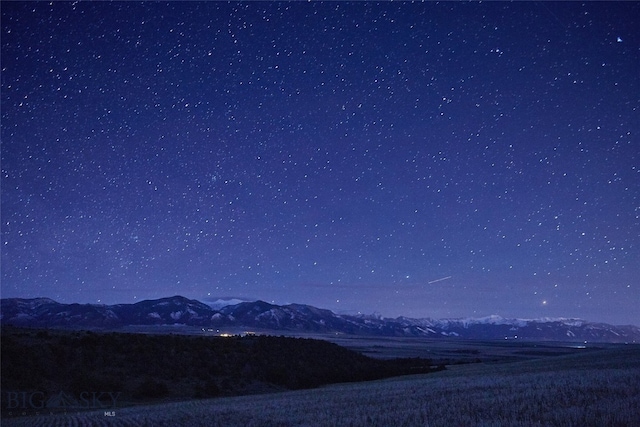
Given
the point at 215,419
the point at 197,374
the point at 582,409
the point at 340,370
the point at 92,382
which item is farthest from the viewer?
the point at 340,370

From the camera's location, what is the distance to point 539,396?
14961 mm

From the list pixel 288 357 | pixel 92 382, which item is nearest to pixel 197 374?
pixel 92 382

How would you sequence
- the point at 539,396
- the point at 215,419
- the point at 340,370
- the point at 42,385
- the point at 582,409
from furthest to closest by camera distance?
the point at 340,370 < the point at 42,385 < the point at 215,419 < the point at 539,396 < the point at 582,409

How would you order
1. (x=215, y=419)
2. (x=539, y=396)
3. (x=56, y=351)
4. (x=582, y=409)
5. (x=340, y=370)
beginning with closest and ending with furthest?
(x=582, y=409), (x=539, y=396), (x=215, y=419), (x=56, y=351), (x=340, y=370)

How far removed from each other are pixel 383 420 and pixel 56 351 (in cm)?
3460

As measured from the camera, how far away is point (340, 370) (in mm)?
52281

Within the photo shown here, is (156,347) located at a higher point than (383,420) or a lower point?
lower

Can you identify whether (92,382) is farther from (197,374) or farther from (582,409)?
(582,409)

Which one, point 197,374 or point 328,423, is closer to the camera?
point 328,423

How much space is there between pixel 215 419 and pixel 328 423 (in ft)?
19.4

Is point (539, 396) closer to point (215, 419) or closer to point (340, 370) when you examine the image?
point (215, 419)

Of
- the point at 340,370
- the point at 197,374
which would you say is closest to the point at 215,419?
the point at 197,374

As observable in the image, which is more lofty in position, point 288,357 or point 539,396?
point 539,396

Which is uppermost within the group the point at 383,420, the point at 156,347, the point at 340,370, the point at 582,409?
the point at 582,409
